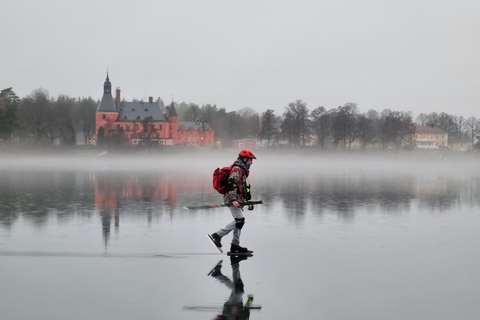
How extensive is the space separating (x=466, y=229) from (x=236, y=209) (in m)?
7.15

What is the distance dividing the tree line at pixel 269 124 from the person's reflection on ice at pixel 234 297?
293 ft

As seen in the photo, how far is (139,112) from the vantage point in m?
142

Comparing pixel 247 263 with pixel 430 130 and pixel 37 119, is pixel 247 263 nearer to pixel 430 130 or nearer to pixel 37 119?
pixel 37 119

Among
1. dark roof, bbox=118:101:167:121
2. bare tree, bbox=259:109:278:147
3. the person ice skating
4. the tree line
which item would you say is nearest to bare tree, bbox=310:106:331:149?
the tree line

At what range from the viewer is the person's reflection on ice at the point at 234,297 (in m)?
6.98

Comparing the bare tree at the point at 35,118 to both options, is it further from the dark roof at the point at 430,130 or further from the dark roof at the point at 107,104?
the dark roof at the point at 430,130

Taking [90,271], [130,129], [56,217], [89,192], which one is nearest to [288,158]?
[130,129]

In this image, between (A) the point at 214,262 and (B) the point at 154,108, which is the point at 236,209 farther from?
(B) the point at 154,108

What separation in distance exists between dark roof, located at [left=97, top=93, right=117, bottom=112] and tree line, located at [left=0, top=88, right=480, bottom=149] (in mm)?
7655

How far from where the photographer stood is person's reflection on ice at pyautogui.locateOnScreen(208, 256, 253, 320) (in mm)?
6980

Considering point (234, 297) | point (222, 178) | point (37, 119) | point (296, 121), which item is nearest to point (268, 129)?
point (296, 121)

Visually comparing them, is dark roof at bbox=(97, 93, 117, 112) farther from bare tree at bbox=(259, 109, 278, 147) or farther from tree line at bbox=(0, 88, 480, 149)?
bare tree at bbox=(259, 109, 278, 147)

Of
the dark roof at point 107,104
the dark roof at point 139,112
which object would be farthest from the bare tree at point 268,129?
the dark roof at point 107,104

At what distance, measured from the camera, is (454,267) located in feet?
32.8
